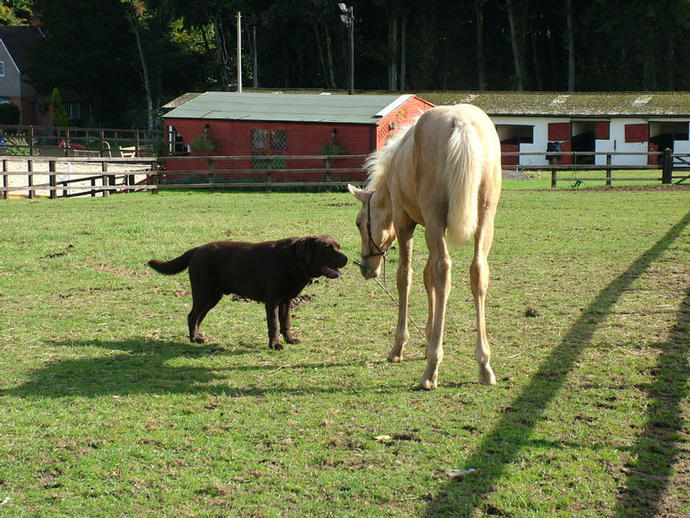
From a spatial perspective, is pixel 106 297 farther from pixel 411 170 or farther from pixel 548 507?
pixel 548 507

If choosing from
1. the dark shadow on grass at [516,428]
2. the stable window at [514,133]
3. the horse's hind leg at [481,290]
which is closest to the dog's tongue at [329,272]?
the horse's hind leg at [481,290]

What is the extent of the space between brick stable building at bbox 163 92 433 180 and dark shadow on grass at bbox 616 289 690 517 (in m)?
22.9

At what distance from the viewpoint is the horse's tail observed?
5.84 metres

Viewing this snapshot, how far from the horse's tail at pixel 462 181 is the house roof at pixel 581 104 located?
36.7 metres

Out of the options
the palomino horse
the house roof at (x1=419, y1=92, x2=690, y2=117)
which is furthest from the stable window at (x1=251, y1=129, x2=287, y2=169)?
the palomino horse

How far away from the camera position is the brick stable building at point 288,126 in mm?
30422

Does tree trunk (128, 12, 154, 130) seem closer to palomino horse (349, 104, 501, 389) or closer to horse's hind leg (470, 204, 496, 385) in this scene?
palomino horse (349, 104, 501, 389)

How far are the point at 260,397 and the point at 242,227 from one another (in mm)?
10181

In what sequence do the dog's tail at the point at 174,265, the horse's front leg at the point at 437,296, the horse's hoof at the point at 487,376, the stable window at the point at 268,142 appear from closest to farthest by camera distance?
the horse's front leg at the point at 437,296, the horse's hoof at the point at 487,376, the dog's tail at the point at 174,265, the stable window at the point at 268,142

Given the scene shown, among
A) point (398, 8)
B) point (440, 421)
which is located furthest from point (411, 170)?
point (398, 8)

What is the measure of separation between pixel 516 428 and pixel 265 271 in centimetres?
296

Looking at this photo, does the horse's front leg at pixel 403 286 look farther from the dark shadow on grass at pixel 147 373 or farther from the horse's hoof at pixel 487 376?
the horse's hoof at pixel 487 376

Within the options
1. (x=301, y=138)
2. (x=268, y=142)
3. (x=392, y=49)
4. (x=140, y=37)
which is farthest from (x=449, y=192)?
(x=140, y=37)

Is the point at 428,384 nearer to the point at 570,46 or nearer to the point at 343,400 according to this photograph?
the point at 343,400
